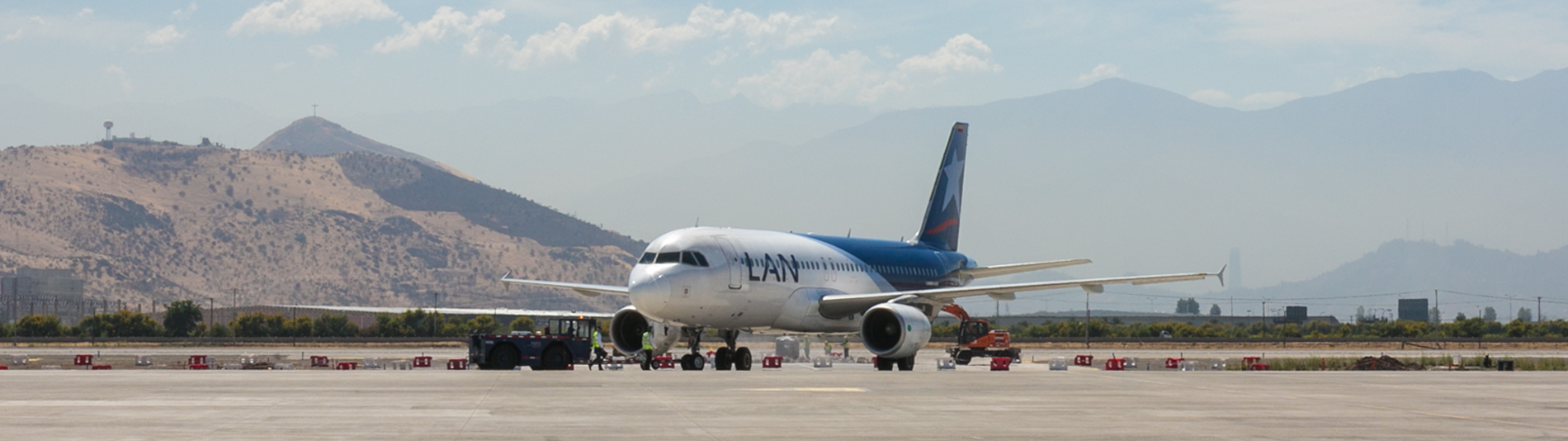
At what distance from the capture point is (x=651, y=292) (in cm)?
3931

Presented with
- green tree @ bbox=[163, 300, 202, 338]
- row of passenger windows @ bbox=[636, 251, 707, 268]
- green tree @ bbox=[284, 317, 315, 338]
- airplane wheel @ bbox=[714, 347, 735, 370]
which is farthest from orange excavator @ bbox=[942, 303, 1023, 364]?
green tree @ bbox=[163, 300, 202, 338]

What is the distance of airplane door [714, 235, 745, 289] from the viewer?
133 feet

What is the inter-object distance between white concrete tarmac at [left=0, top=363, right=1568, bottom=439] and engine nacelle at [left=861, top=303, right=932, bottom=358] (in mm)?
7130

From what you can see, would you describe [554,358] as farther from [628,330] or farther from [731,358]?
[731,358]

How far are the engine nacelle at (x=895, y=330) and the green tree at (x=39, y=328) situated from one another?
309 ft

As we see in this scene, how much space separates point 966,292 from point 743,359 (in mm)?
6148

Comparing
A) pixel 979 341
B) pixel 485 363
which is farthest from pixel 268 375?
pixel 979 341

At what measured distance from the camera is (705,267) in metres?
40.0

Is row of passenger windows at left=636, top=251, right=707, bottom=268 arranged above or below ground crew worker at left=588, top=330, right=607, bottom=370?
above

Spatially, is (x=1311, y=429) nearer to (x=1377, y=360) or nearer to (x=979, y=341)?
(x=1377, y=360)

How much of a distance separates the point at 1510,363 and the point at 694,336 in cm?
2304

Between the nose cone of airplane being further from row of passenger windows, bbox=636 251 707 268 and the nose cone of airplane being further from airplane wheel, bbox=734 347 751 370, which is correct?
airplane wheel, bbox=734 347 751 370

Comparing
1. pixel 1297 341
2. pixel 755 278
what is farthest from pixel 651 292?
pixel 1297 341

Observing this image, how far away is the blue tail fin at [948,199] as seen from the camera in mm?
56188
